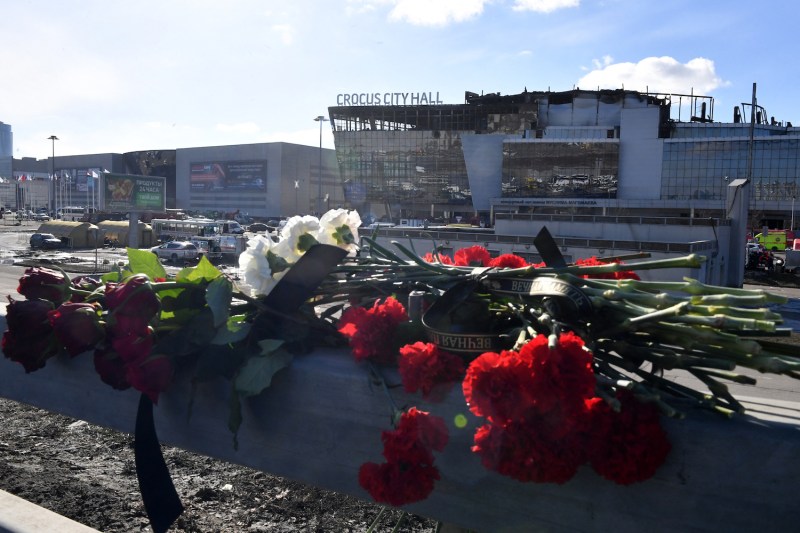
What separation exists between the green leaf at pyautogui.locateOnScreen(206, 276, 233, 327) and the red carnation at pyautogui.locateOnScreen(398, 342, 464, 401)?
0.70 m

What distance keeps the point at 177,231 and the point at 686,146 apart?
58794mm

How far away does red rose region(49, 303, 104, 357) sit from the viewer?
7.89 feet

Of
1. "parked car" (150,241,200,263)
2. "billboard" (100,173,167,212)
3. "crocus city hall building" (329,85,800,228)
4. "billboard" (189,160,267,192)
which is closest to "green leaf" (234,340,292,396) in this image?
"parked car" (150,241,200,263)

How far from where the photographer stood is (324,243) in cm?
249

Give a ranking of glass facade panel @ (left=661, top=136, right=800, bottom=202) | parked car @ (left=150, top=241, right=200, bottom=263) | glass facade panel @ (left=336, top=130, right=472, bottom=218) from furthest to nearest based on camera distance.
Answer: glass facade panel @ (left=336, top=130, right=472, bottom=218)
glass facade panel @ (left=661, top=136, right=800, bottom=202)
parked car @ (left=150, top=241, right=200, bottom=263)

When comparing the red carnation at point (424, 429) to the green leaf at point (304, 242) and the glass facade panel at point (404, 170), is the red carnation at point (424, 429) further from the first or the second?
the glass facade panel at point (404, 170)

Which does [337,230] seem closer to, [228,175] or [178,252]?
[178,252]

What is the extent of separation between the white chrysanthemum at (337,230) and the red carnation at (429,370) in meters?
0.73

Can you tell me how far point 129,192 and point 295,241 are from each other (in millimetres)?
43247

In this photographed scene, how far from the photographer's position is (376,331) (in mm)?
2117

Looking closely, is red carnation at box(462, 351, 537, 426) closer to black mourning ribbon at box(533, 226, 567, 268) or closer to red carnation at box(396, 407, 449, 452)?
red carnation at box(396, 407, 449, 452)

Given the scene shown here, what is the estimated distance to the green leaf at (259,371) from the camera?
2.15 m

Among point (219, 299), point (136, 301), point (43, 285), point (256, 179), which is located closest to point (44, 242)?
point (43, 285)

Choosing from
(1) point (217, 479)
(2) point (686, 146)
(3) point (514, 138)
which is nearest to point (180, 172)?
(3) point (514, 138)
